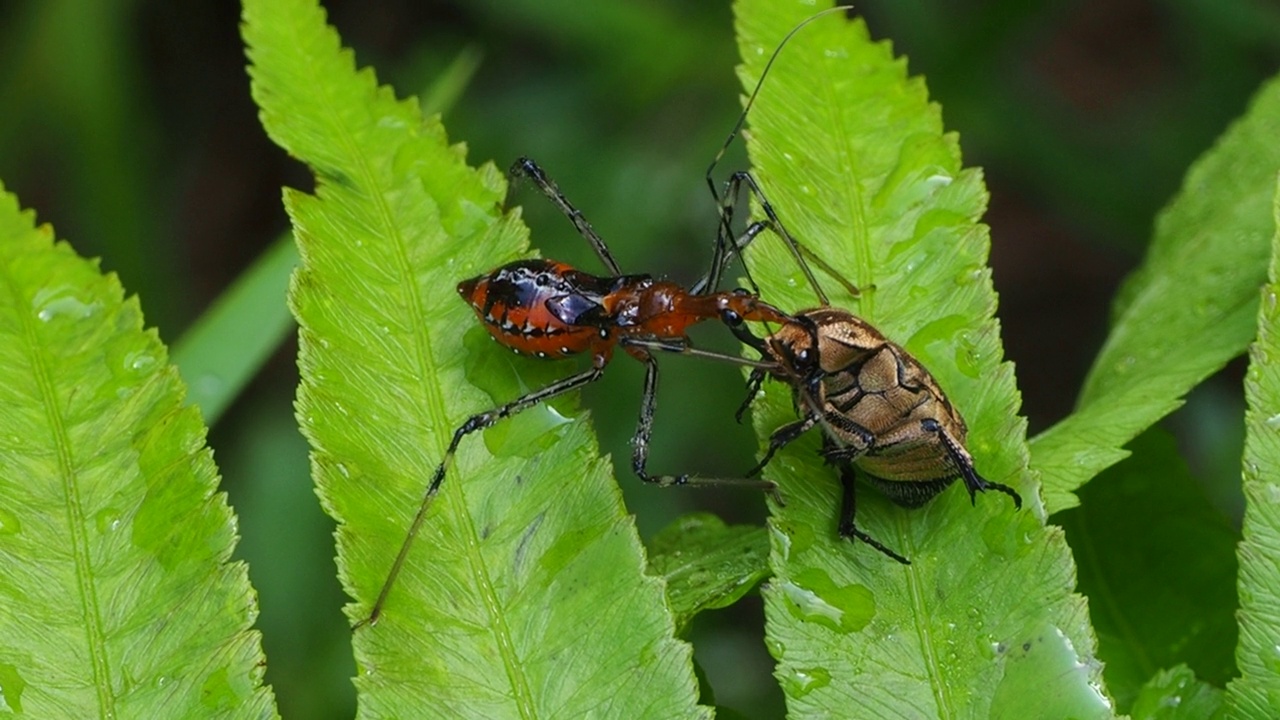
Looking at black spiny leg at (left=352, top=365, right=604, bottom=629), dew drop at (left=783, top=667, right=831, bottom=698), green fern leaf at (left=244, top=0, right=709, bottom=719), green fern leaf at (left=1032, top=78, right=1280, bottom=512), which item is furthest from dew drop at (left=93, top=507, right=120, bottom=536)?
green fern leaf at (left=1032, top=78, right=1280, bottom=512)

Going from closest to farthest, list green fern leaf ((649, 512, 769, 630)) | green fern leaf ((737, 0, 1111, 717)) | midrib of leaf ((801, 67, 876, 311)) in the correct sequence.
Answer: green fern leaf ((737, 0, 1111, 717)), green fern leaf ((649, 512, 769, 630)), midrib of leaf ((801, 67, 876, 311))

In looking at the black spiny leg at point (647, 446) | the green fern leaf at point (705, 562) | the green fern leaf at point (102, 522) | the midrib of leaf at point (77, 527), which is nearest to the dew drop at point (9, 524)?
the green fern leaf at point (102, 522)

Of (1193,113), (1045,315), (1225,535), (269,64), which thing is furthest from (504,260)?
(1045,315)

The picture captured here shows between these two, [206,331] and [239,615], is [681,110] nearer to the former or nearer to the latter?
[206,331]

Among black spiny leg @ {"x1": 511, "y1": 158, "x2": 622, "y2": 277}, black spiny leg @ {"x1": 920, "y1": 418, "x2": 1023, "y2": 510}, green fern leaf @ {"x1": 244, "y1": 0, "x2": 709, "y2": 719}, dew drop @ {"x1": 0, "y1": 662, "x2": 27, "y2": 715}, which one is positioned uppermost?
black spiny leg @ {"x1": 511, "y1": 158, "x2": 622, "y2": 277}

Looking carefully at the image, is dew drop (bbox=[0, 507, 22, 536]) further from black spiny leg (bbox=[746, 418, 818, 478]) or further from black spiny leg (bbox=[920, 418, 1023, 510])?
black spiny leg (bbox=[920, 418, 1023, 510])

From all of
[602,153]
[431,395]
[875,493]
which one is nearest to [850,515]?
[875,493]

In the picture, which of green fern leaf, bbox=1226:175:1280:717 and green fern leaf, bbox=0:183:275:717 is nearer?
green fern leaf, bbox=1226:175:1280:717
